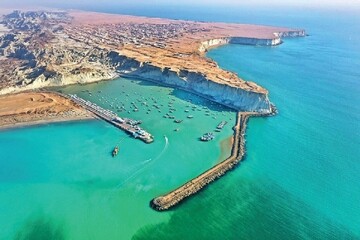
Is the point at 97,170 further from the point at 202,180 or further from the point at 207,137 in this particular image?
the point at 207,137

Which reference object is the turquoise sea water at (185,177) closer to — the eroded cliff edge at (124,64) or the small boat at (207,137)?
Answer: the small boat at (207,137)

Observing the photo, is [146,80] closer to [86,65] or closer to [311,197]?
[86,65]

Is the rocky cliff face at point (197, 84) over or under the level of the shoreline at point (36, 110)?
over

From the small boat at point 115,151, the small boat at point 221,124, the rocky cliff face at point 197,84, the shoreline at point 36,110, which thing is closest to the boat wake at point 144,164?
the small boat at point 115,151

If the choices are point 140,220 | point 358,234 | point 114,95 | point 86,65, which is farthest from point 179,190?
point 86,65

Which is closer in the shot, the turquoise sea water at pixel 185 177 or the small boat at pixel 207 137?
the turquoise sea water at pixel 185 177
